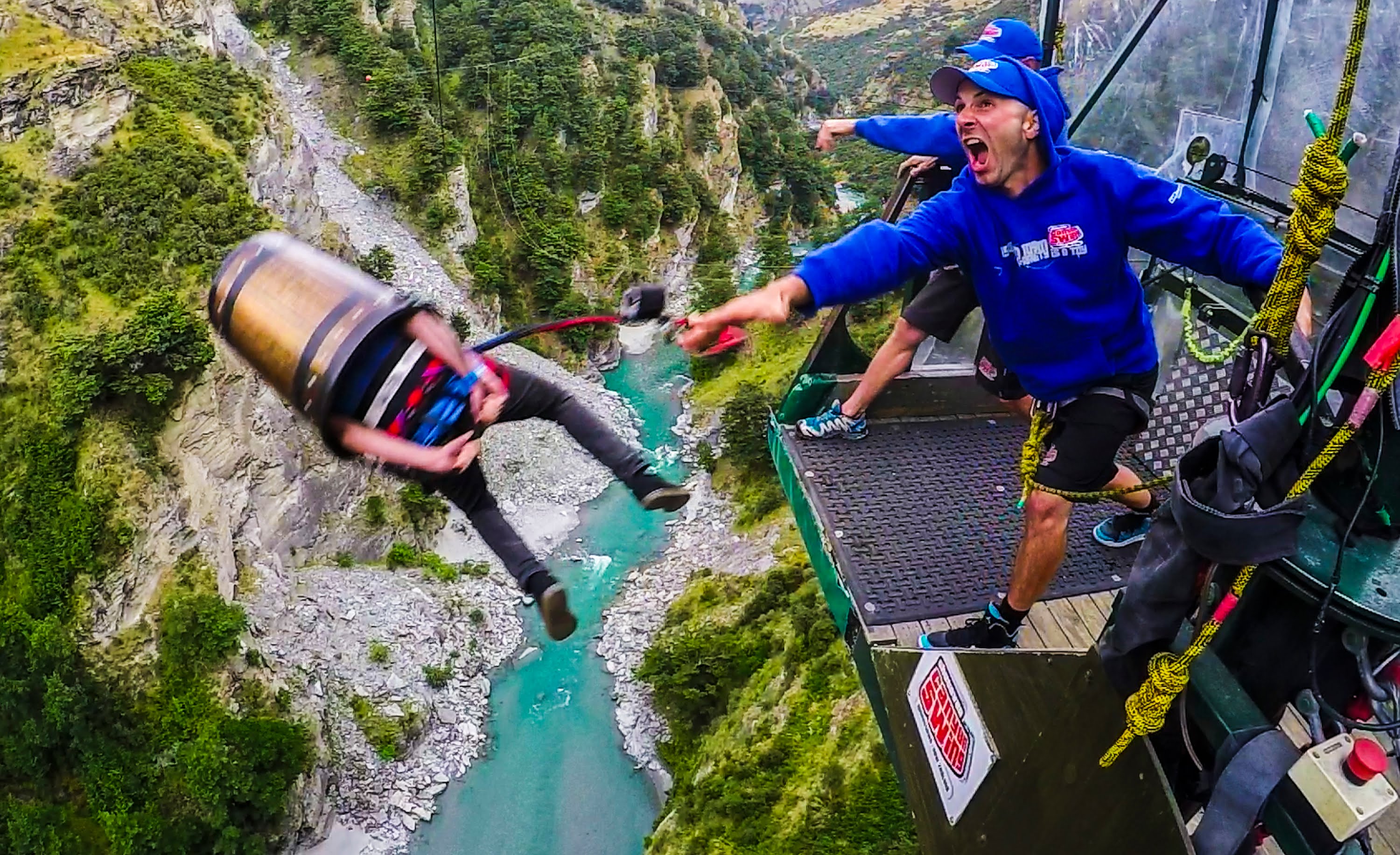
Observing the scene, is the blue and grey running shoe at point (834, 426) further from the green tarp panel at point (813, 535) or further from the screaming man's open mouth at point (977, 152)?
the screaming man's open mouth at point (977, 152)

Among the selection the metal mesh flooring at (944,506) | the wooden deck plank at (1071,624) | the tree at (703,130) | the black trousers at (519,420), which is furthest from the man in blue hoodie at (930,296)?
the tree at (703,130)

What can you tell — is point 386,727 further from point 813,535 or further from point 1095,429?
point 1095,429

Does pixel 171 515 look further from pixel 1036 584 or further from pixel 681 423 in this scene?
pixel 1036 584

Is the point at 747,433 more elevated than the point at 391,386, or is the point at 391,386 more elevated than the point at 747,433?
the point at 391,386

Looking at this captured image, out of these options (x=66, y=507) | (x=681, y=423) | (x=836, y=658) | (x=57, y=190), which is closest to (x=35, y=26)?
(x=57, y=190)

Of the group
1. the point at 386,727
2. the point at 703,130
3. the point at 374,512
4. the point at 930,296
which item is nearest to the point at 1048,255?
the point at 930,296
